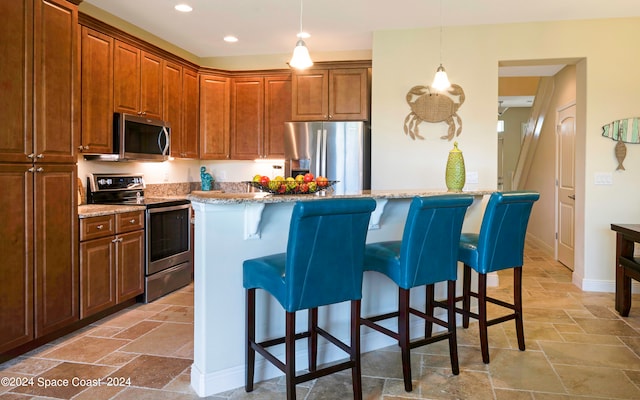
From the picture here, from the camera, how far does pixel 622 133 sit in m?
4.21

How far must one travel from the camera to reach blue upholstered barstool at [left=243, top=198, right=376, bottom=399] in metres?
1.87

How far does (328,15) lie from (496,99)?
75.8 inches

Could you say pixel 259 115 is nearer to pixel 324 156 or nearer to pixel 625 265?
Answer: pixel 324 156

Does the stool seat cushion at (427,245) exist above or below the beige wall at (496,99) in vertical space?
below

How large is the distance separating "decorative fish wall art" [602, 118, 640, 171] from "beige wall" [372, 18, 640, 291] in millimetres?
56

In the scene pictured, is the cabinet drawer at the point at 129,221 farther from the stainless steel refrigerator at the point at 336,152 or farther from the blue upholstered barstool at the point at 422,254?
the blue upholstered barstool at the point at 422,254

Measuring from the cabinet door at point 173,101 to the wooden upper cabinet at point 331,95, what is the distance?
1.29 metres

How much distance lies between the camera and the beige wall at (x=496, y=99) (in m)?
4.24

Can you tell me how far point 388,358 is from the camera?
2762 millimetres

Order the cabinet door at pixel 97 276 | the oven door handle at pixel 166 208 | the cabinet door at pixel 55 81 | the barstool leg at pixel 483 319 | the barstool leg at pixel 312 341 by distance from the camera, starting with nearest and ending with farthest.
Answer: the barstool leg at pixel 312 341 → the barstool leg at pixel 483 319 → the cabinet door at pixel 55 81 → the cabinet door at pixel 97 276 → the oven door handle at pixel 166 208

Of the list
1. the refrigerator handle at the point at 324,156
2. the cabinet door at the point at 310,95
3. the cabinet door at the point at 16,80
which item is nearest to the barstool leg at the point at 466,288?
the refrigerator handle at the point at 324,156

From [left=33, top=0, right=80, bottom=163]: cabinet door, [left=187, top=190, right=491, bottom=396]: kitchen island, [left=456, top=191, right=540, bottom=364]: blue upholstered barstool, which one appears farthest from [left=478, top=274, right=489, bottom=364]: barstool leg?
[left=33, top=0, right=80, bottom=163]: cabinet door

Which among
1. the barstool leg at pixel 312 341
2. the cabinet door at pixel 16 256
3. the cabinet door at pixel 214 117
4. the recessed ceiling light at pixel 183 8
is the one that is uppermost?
the recessed ceiling light at pixel 183 8

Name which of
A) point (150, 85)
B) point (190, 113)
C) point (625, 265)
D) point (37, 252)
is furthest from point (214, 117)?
point (625, 265)
